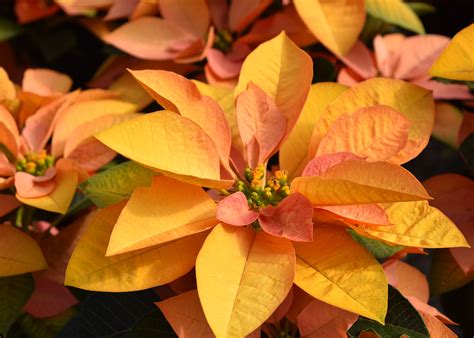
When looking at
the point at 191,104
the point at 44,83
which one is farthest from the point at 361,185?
the point at 44,83

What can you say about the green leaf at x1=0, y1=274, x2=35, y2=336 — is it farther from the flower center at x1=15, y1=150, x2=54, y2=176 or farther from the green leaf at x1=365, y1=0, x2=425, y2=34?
the green leaf at x1=365, y1=0, x2=425, y2=34

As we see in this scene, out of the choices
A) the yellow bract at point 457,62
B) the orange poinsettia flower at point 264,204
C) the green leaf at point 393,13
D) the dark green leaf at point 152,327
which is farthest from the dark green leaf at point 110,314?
the green leaf at point 393,13

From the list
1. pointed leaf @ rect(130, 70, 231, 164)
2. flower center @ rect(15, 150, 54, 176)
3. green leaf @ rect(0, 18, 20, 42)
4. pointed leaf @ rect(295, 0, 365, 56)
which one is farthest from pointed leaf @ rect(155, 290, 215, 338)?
green leaf @ rect(0, 18, 20, 42)

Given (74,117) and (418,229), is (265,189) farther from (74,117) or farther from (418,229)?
(74,117)

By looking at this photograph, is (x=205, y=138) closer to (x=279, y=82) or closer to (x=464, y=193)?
(x=279, y=82)

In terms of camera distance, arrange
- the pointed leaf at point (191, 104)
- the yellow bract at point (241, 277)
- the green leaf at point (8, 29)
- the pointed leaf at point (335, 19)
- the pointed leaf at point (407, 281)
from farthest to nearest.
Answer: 1. the green leaf at point (8, 29)
2. the pointed leaf at point (335, 19)
3. the pointed leaf at point (407, 281)
4. the pointed leaf at point (191, 104)
5. the yellow bract at point (241, 277)

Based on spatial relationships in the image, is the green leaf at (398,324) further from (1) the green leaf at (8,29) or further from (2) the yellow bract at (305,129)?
(1) the green leaf at (8,29)
